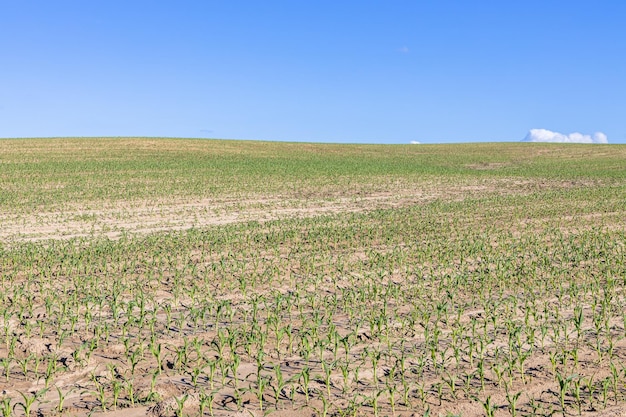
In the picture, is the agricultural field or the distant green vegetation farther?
the distant green vegetation

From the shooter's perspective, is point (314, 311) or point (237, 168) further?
point (237, 168)

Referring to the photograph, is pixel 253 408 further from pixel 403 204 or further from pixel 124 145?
pixel 124 145

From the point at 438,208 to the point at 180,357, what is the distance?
19634mm

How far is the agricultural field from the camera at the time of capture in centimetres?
684

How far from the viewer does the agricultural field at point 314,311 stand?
6.84 meters

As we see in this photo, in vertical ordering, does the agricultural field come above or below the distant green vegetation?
below

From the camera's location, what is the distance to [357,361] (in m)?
7.83

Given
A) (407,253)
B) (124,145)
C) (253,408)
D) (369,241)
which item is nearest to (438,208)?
(369,241)

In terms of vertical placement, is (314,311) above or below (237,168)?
below

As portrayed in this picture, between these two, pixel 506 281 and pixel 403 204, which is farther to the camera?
pixel 403 204

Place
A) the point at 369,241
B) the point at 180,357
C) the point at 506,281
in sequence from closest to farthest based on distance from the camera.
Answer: the point at 180,357, the point at 506,281, the point at 369,241

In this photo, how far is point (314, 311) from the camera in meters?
10.1

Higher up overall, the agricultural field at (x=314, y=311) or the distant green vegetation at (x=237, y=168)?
the distant green vegetation at (x=237, y=168)

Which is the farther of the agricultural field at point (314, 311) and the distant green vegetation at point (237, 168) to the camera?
the distant green vegetation at point (237, 168)
